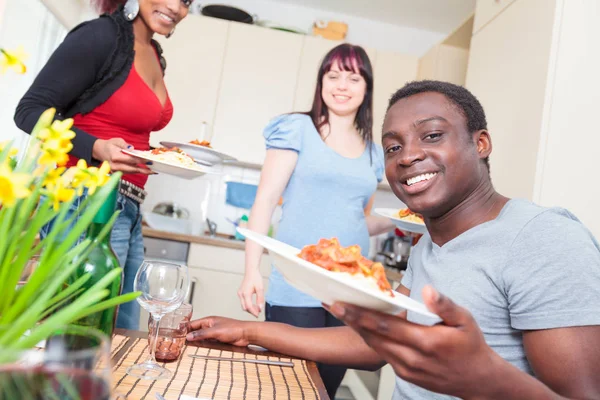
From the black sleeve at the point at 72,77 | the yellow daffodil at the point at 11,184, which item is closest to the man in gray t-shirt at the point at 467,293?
the yellow daffodil at the point at 11,184

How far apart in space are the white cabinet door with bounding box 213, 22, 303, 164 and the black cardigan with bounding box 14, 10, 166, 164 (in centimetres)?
205

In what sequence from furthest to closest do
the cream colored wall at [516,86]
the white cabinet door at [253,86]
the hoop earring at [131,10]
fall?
1. the white cabinet door at [253,86]
2. the cream colored wall at [516,86]
3. the hoop earring at [131,10]

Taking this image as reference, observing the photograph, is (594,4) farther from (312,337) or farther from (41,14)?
(41,14)

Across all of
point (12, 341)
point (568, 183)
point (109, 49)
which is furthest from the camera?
point (568, 183)

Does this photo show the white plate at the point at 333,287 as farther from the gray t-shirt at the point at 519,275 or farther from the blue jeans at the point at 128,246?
the blue jeans at the point at 128,246

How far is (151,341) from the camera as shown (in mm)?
829

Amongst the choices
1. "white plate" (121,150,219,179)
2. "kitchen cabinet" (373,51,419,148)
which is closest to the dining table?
"white plate" (121,150,219,179)

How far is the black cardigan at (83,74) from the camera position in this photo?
4.18ft

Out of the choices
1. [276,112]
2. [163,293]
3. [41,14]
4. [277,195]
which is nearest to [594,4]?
[277,195]

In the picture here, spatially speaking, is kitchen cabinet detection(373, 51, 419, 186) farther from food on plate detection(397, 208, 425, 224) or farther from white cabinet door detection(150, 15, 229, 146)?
food on plate detection(397, 208, 425, 224)

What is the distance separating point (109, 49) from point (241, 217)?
2.39 metres

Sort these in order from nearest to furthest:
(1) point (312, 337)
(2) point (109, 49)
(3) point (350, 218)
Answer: (1) point (312, 337) < (2) point (109, 49) < (3) point (350, 218)

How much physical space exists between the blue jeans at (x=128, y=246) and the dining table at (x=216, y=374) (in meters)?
0.38

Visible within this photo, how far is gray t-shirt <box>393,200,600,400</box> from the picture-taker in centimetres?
73
